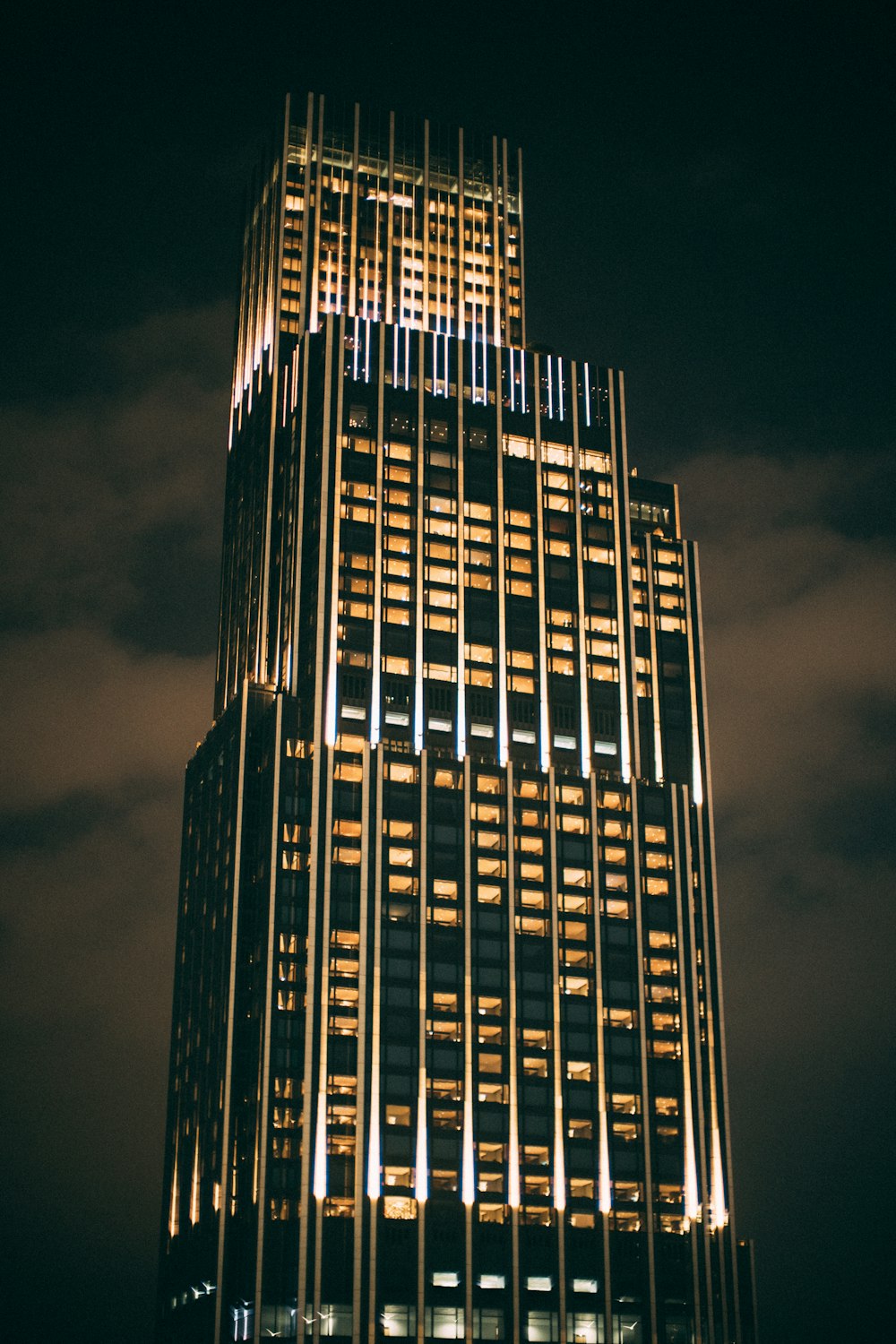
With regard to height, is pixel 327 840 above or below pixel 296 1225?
above

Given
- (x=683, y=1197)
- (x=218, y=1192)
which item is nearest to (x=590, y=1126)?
(x=683, y=1197)

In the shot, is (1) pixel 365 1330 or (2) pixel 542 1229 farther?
(2) pixel 542 1229

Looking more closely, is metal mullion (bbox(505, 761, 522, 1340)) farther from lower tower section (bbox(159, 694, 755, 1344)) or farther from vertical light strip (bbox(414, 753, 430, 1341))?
vertical light strip (bbox(414, 753, 430, 1341))

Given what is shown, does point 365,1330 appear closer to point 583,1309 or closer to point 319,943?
point 583,1309

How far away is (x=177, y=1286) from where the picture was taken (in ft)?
653

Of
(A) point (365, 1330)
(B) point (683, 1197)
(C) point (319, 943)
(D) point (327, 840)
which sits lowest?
(A) point (365, 1330)

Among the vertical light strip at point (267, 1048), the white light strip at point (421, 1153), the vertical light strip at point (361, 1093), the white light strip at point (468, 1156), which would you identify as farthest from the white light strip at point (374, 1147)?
the vertical light strip at point (267, 1048)

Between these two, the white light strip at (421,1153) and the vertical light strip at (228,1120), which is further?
the white light strip at (421,1153)

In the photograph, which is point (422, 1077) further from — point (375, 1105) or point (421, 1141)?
point (421, 1141)

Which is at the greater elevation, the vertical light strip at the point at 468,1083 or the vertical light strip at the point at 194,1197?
the vertical light strip at the point at 468,1083

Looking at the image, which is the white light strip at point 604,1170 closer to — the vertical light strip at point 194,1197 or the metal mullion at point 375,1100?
the metal mullion at point 375,1100

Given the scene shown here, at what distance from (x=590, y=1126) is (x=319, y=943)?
37468 millimetres

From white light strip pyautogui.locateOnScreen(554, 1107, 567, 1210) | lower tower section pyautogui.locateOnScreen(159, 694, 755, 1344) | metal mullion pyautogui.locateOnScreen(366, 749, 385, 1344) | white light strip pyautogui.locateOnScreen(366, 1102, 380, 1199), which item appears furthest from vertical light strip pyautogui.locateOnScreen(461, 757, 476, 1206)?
white light strip pyautogui.locateOnScreen(366, 1102, 380, 1199)

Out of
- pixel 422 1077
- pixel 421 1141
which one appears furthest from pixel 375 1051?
pixel 421 1141
